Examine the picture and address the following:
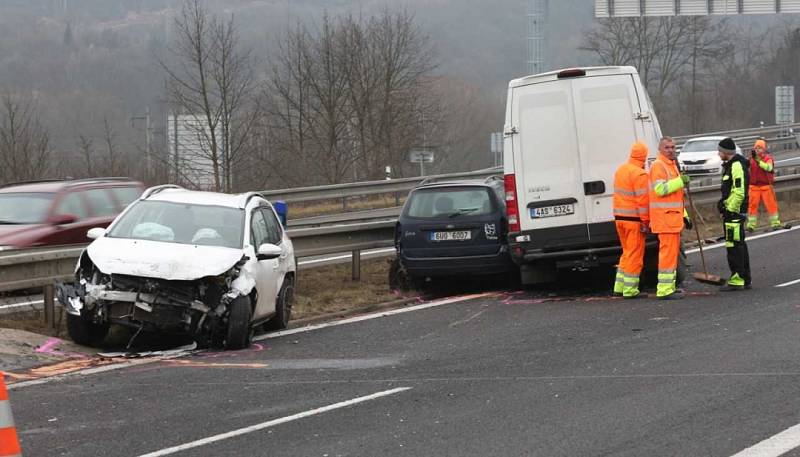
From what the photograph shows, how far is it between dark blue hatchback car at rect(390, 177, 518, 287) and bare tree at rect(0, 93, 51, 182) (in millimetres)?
28715

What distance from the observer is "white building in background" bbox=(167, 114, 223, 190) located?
131 ft

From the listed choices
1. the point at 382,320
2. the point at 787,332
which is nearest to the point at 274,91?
the point at 382,320

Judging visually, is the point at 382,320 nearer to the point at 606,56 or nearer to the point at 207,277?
the point at 207,277

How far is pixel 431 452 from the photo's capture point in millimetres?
6344

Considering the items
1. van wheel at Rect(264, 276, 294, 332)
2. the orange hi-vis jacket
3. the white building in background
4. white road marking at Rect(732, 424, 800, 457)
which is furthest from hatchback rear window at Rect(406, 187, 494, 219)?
the white building in background

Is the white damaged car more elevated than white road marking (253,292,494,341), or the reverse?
the white damaged car

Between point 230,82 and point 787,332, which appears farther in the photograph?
point 230,82

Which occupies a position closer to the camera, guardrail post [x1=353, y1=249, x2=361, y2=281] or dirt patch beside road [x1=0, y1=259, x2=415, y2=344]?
dirt patch beside road [x1=0, y1=259, x2=415, y2=344]

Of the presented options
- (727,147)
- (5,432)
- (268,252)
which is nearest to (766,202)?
(727,147)

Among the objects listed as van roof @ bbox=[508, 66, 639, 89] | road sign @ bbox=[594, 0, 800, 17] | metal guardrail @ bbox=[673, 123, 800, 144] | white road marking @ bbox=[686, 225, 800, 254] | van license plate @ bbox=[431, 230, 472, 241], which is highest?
road sign @ bbox=[594, 0, 800, 17]

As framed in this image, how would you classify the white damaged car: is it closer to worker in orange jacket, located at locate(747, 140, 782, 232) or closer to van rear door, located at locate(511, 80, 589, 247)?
van rear door, located at locate(511, 80, 589, 247)

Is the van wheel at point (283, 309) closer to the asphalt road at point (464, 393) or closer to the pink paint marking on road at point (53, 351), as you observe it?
the asphalt road at point (464, 393)

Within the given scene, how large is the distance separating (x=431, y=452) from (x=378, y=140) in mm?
40148

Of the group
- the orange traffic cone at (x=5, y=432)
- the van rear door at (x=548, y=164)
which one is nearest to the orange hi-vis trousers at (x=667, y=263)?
the van rear door at (x=548, y=164)
